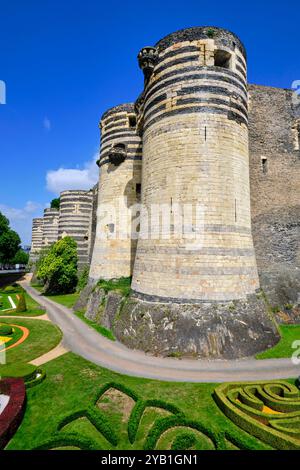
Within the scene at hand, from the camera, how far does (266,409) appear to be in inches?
390

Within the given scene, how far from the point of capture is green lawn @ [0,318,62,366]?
50.1 feet

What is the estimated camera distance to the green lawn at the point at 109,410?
8328mm

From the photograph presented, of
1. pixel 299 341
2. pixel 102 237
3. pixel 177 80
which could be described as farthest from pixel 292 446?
pixel 102 237

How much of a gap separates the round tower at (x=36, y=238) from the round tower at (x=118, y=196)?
46699 millimetres

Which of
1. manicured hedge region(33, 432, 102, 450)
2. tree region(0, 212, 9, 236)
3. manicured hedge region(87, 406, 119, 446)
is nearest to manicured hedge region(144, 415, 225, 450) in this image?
manicured hedge region(87, 406, 119, 446)

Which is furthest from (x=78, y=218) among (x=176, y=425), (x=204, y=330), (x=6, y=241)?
(x=176, y=425)

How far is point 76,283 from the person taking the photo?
38469 millimetres

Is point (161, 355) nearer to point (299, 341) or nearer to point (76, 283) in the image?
point (299, 341)

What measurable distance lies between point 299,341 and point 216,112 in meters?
14.3

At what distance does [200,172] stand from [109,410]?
1241 cm

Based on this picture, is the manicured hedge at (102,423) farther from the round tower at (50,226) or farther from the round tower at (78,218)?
the round tower at (50,226)

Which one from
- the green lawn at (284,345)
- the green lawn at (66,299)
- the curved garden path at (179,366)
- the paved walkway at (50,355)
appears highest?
the green lawn at (284,345)

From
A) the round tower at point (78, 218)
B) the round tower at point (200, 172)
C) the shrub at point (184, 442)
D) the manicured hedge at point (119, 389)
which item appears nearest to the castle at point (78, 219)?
the round tower at point (78, 218)

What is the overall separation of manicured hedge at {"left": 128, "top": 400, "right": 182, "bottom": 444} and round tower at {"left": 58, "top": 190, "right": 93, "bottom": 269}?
107 ft
